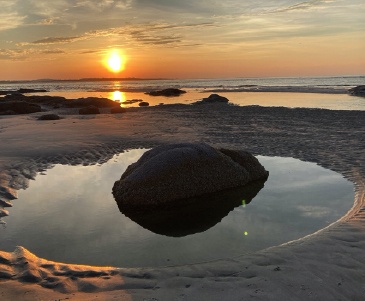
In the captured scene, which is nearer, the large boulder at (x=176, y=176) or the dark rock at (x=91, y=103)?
the large boulder at (x=176, y=176)

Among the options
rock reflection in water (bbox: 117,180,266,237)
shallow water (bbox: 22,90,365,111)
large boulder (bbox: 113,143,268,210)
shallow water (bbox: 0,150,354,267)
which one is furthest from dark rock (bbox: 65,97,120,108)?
rock reflection in water (bbox: 117,180,266,237)

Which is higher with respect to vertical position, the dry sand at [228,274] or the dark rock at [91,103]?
the dry sand at [228,274]

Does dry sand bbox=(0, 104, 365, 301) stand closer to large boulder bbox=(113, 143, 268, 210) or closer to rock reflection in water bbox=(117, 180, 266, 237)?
rock reflection in water bbox=(117, 180, 266, 237)

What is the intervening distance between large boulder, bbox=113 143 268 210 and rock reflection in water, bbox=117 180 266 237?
0.21 metres

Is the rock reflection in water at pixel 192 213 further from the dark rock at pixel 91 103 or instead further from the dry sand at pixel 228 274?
the dark rock at pixel 91 103

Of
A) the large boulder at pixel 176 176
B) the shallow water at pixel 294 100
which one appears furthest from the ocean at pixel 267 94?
the large boulder at pixel 176 176

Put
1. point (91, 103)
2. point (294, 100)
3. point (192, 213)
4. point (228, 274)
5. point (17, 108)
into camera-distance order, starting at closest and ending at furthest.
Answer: point (228, 274), point (192, 213), point (17, 108), point (91, 103), point (294, 100)

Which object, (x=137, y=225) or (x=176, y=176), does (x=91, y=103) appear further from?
(x=137, y=225)

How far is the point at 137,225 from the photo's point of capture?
7.54m

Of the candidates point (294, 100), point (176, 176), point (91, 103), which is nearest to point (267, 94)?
point (294, 100)

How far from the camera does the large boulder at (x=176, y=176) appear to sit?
8648mm

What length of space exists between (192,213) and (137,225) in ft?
4.10

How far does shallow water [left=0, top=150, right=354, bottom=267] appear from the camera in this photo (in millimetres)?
6234

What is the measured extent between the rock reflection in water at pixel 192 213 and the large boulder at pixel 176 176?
0.21 m
